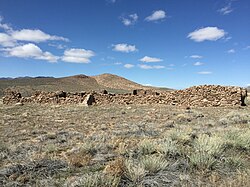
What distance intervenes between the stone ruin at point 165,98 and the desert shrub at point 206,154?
16193mm

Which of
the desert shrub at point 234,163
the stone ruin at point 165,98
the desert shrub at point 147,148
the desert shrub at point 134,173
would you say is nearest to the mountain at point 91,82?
the stone ruin at point 165,98

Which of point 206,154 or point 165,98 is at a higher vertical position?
point 165,98

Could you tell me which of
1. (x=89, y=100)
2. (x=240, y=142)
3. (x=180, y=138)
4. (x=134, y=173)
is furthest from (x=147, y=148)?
(x=89, y=100)

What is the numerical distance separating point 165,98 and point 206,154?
19796 millimetres

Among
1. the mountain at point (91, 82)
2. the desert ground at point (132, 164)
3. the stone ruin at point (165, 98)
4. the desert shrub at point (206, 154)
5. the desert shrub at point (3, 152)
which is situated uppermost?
the mountain at point (91, 82)

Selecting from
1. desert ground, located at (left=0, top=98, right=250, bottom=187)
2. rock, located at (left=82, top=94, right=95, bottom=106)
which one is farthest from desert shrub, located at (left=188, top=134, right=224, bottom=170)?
rock, located at (left=82, top=94, right=95, bottom=106)

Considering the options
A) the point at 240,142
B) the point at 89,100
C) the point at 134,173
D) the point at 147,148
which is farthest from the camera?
the point at 89,100

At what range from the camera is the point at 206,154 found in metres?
5.98

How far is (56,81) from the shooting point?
68.0m

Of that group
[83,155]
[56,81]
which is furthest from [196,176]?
[56,81]

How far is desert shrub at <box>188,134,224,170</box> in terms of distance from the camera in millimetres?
5655

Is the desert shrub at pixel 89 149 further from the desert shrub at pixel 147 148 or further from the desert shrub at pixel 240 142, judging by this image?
the desert shrub at pixel 240 142

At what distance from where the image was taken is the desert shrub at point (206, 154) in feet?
A: 18.6

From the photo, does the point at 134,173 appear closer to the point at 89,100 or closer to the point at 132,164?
the point at 132,164
